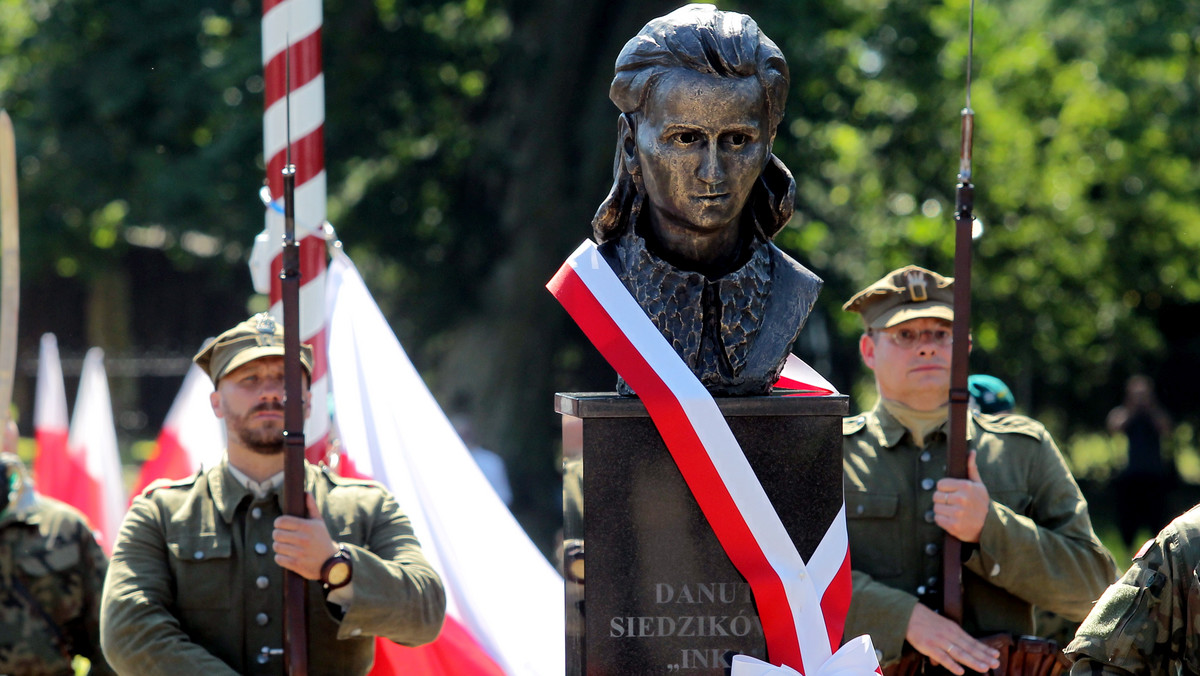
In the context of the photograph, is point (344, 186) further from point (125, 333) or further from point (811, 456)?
point (125, 333)

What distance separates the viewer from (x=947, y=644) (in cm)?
360

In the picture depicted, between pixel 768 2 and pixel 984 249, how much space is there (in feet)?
23.5

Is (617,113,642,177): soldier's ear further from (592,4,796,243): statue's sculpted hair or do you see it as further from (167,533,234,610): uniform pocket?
(167,533,234,610): uniform pocket

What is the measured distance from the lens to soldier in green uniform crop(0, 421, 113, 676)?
4703 mm

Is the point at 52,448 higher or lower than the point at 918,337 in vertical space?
lower

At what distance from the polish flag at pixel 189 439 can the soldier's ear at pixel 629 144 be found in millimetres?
3685

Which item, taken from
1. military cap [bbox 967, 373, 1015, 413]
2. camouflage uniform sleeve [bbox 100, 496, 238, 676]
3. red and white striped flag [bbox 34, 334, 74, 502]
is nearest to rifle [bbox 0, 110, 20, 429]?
camouflage uniform sleeve [bbox 100, 496, 238, 676]

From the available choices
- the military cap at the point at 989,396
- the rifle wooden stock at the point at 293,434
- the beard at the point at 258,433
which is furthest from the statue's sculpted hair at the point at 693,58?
the military cap at the point at 989,396

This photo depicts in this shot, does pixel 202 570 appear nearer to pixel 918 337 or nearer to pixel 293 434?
pixel 293 434

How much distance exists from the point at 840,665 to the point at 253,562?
163 centimetres

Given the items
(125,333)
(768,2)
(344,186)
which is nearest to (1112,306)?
(768,2)

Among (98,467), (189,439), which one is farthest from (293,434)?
(98,467)

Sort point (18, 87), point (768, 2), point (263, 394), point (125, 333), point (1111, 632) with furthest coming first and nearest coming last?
point (125, 333), point (18, 87), point (768, 2), point (263, 394), point (1111, 632)

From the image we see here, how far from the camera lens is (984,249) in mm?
17297
